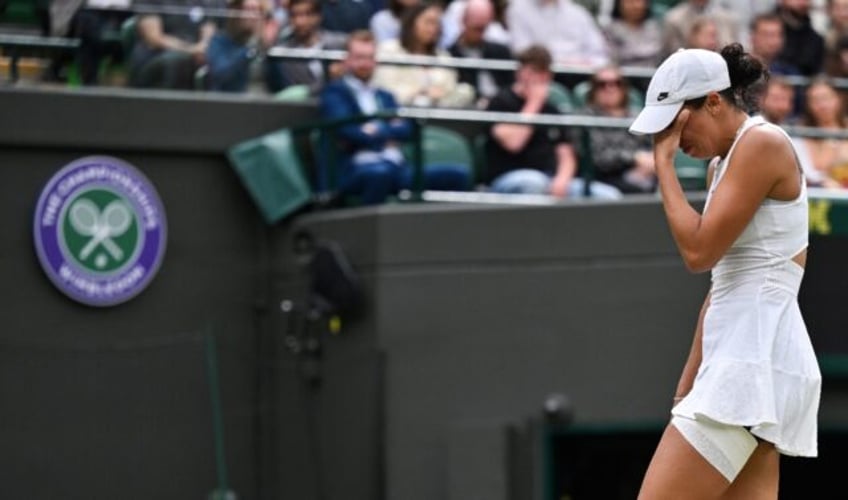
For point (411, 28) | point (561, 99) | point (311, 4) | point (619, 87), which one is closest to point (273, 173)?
point (311, 4)

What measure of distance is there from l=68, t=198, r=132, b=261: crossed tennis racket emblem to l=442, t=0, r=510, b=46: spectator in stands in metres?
2.45

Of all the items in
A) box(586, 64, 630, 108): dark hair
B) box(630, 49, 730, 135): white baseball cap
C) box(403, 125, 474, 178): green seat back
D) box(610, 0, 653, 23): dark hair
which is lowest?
box(403, 125, 474, 178): green seat back

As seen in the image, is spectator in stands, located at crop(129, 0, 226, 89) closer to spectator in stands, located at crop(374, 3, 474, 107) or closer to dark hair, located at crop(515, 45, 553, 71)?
spectator in stands, located at crop(374, 3, 474, 107)

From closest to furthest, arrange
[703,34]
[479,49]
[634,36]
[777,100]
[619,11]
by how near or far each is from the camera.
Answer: [777,100] → [703,34] → [479,49] → [634,36] → [619,11]

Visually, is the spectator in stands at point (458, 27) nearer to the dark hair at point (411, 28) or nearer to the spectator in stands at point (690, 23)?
the dark hair at point (411, 28)

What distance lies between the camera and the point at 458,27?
40.4ft

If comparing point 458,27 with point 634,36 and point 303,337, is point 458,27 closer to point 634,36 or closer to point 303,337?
point 634,36

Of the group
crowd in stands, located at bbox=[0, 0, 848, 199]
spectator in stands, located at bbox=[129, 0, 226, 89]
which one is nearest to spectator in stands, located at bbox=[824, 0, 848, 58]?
crowd in stands, located at bbox=[0, 0, 848, 199]

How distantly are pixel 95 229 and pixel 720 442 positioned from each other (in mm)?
6298

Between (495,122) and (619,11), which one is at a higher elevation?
(619,11)

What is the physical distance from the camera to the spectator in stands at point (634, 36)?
491 inches

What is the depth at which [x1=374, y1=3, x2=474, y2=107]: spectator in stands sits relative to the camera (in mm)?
11320

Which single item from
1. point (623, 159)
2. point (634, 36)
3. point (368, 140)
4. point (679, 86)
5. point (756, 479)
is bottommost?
point (756, 479)

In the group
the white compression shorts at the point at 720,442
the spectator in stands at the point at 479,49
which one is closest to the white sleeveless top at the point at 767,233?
the white compression shorts at the point at 720,442
